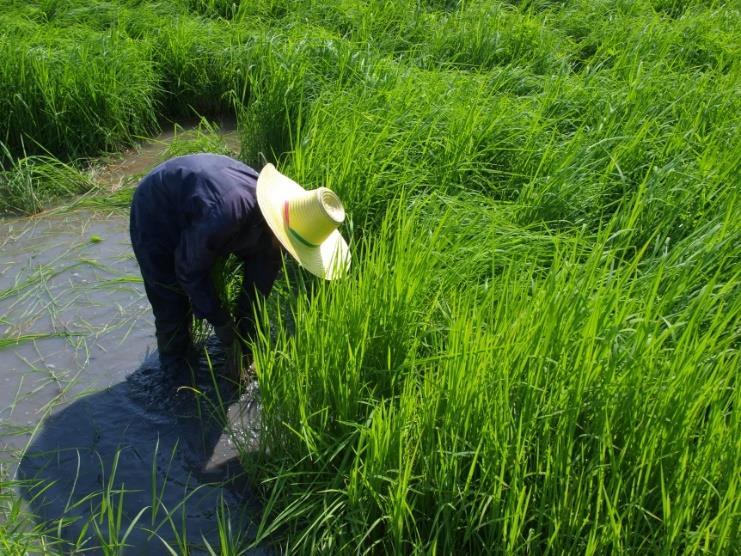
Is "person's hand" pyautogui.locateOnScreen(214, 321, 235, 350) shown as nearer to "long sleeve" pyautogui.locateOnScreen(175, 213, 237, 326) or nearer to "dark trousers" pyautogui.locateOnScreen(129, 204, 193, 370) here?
"long sleeve" pyautogui.locateOnScreen(175, 213, 237, 326)

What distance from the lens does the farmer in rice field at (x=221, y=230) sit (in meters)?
2.95

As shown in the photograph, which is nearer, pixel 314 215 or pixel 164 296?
pixel 314 215

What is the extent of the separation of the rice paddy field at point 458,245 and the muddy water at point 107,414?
6cm

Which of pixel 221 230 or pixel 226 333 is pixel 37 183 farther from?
pixel 221 230

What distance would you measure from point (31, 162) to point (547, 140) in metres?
3.12

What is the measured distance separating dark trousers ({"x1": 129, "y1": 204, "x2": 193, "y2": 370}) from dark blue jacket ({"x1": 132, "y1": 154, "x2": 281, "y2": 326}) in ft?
0.04

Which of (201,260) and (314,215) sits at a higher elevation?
(314,215)

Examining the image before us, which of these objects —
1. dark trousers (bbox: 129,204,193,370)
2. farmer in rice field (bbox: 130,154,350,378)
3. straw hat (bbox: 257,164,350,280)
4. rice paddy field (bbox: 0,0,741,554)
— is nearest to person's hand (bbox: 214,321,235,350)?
farmer in rice field (bbox: 130,154,350,378)

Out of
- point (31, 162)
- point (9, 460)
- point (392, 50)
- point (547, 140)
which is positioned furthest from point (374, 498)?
point (392, 50)

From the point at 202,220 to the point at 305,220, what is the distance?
0.38 metres

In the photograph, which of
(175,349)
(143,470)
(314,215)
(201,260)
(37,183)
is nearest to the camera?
(314,215)

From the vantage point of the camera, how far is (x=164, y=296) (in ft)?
11.1

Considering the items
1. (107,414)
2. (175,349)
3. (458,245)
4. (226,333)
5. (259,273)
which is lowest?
(107,414)

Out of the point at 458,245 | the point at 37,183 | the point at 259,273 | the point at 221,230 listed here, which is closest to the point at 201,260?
the point at 221,230
